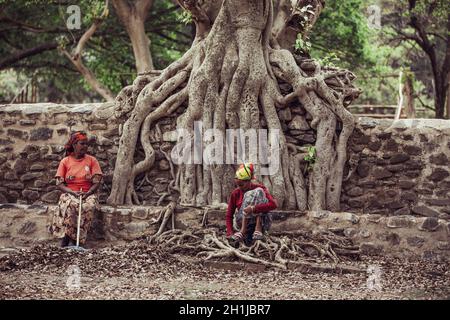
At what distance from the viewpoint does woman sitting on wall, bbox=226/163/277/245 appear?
7.38 meters

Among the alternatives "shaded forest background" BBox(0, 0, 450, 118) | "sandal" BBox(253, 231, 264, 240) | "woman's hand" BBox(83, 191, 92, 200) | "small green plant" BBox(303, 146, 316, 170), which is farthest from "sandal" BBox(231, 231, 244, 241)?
"shaded forest background" BBox(0, 0, 450, 118)

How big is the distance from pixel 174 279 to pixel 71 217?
190cm

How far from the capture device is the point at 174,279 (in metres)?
6.68

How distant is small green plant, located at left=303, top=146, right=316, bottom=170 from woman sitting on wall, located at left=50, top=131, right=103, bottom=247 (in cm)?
239

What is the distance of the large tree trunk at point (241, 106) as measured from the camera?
866 centimetres

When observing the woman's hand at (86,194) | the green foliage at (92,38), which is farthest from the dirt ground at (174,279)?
the green foliage at (92,38)

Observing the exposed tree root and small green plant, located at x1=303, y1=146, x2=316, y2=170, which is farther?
small green plant, located at x1=303, y1=146, x2=316, y2=170

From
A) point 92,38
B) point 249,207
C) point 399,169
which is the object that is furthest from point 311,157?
point 92,38

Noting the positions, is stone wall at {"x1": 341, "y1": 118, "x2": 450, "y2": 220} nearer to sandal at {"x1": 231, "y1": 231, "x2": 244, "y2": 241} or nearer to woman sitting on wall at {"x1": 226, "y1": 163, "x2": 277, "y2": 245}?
woman sitting on wall at {"x1": 226, "y1": 163, "x2": 277, "y2": 245}

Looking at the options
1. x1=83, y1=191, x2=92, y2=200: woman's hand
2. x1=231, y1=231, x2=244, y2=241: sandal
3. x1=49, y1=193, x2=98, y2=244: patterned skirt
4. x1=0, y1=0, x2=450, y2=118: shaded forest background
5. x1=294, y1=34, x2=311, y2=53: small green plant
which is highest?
x1=0, y1=0, x2=450, y2=118: shaded forest background

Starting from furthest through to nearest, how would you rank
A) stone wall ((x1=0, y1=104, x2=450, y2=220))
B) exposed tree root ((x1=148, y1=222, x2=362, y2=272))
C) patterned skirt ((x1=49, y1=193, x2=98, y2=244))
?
1. stone wall ((x1=0, y1=104, x2=450, y2=220))
2. patterned skirt ((x1=49, y1=193, x2=98, y2=244))
3. exposed tree root ((x1=148, y1=222, x2=362, y2=272))

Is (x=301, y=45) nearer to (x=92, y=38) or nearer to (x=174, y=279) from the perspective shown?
(x=174, y=279)

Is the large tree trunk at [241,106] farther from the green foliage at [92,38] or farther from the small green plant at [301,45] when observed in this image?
the green foliage at [92,38]

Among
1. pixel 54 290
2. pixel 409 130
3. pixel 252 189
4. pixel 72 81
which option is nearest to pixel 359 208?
pixel 409 130
